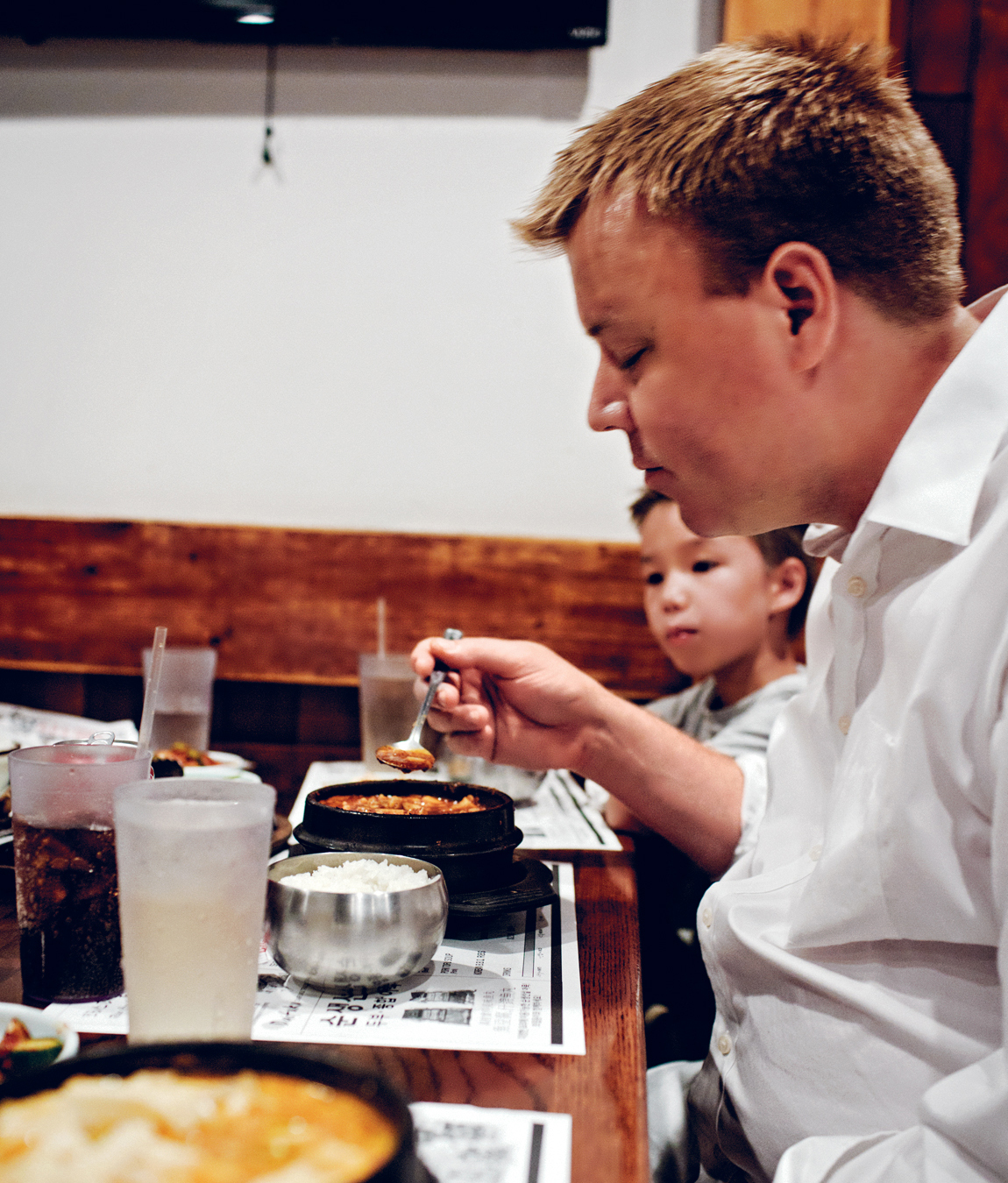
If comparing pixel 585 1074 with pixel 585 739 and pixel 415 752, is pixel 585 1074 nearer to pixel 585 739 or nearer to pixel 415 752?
pixel 415 752

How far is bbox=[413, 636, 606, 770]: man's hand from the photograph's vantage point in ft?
4.67


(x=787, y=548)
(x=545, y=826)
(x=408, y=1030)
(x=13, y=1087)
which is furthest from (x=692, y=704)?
(x=13, y=1087)

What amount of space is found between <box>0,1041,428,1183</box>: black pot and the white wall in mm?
2053

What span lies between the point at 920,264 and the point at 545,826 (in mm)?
1048

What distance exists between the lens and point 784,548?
2115mm

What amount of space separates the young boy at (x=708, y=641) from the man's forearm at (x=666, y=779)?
1.36 feet

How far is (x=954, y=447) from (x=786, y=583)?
3.99ft

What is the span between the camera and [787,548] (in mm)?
2115

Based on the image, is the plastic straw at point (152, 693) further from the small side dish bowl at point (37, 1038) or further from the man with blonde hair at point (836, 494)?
the man with blonde hair at point (836, 494)

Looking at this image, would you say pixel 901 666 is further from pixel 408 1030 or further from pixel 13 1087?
pixel 13 1087

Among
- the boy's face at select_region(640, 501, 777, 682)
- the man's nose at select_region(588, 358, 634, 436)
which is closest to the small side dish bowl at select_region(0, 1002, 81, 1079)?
the man's nose at select_region(588, 358, 634, 436)

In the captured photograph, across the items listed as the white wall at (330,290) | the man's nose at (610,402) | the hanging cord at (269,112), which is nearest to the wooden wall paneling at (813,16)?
the white wall at (330,290)

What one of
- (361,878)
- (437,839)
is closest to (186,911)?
(361,878)

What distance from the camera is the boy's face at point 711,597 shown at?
2076 millimetres
